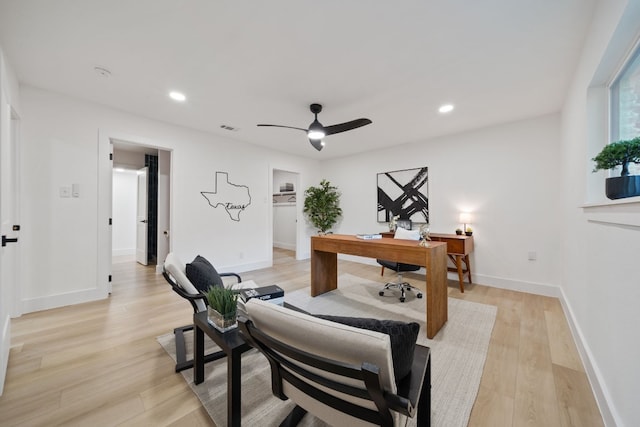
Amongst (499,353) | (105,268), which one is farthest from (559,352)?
(105,268)

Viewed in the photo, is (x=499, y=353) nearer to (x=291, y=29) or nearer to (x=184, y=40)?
(x=291, y=29)

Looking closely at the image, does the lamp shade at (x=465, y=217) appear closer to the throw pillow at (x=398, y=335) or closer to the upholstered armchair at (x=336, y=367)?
the upholstered armchair at (x=336, y=367)

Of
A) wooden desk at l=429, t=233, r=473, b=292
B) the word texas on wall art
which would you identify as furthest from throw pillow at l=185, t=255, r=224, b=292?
wooden desk at l=429, t=233, r=473, b=292

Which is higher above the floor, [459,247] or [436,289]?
[459,247]

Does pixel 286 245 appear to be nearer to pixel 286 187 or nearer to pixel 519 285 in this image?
pixel 286 187

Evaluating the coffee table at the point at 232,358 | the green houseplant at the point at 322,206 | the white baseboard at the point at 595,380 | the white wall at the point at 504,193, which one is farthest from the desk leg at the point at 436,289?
the green houseplant at the point at 322,206

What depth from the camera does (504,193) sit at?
3707 mm

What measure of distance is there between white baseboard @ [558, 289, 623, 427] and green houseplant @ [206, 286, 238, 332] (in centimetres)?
207

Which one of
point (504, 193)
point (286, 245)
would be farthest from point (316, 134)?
point (286, 245)

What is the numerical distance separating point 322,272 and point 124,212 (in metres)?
5.99

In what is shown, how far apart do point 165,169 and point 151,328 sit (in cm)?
332

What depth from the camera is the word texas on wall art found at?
14.2ft

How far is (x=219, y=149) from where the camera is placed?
440cm

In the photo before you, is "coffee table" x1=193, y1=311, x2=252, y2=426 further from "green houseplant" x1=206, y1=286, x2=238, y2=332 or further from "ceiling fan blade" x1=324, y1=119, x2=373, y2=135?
"ceiling fan blade" x1=324, y1=119, x2=373, y2=135
